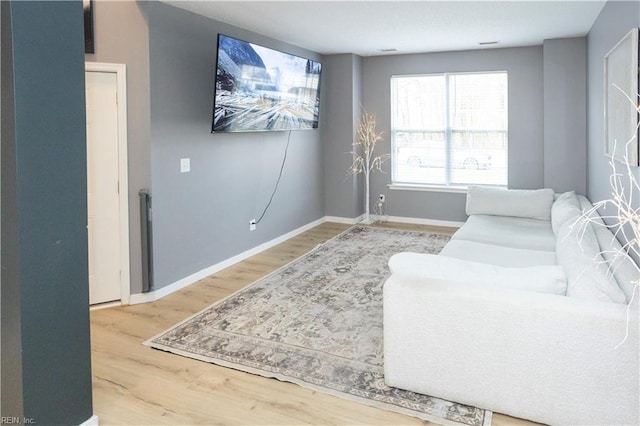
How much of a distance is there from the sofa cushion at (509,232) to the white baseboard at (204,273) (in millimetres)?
2253

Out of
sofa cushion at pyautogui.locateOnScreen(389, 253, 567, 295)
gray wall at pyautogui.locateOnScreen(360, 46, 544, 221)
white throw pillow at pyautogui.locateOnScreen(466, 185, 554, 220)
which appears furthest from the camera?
gray wall at pyautogui.locateOnScreen(360, 46, 544, 221)

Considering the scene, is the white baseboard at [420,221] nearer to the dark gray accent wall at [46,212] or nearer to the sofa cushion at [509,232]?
the sofa cushion at [509,232]

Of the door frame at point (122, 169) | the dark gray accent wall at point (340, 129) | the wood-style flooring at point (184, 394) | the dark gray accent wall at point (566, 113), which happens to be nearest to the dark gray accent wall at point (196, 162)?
the door frame at point (122, 169)

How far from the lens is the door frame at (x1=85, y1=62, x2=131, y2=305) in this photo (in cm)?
377

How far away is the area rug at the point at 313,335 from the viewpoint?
2564mm

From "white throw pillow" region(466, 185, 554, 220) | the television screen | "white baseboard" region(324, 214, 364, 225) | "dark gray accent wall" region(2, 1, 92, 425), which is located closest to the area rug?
"dark gray accent wall" region(2, 1, 92, 425)

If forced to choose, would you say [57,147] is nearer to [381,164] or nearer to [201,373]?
[201,373]

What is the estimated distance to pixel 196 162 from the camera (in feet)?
14.8

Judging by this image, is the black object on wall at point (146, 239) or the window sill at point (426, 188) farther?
the window sill at point (426, 188)

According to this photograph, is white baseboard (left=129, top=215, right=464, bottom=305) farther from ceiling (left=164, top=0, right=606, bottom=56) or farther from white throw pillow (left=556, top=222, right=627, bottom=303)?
white throw pillow (left=556, top=222, right=627, bottom=303)

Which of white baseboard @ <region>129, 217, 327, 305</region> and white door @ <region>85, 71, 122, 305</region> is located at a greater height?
white door @ <region>85, 71, 122, 305</region>

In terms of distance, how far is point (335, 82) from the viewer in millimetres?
6969

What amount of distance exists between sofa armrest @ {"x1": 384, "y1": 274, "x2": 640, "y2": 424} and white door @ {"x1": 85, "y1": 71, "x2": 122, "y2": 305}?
2509 mm

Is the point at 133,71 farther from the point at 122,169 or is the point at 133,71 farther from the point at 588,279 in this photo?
the point at 588,279
